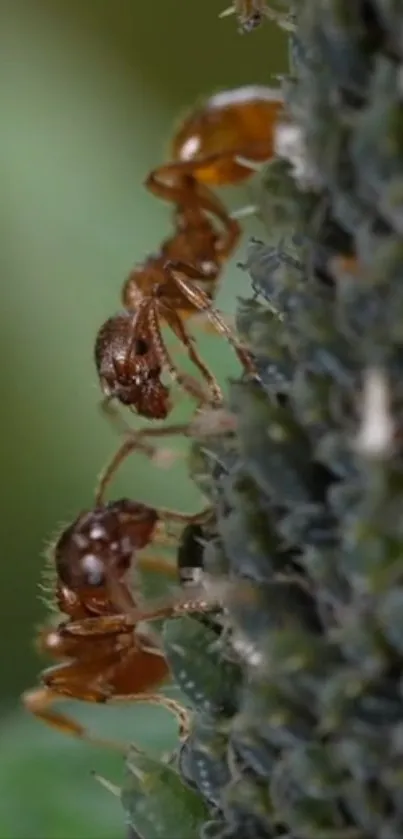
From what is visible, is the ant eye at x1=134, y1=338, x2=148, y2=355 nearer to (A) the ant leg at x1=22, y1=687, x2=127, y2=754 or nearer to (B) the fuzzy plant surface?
(A) the ant leg at x1=22, y1=687, x2=127, y2=754

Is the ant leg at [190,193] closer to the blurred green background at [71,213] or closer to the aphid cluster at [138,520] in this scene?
the aphid cluster at [138,520]

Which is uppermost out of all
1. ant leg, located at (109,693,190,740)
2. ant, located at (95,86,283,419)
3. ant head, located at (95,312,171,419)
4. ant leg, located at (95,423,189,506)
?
ant, located at (95,86,283,419)

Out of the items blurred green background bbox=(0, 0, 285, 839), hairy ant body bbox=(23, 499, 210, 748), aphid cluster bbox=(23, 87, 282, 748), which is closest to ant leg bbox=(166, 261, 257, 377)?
aphid cluster bbox=(23, 87, 282, 748)

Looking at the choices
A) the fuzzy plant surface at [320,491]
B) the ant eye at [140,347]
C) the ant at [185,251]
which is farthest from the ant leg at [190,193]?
the fuzzy plant surface at [320,491]

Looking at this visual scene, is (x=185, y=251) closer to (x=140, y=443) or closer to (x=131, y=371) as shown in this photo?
(x=131, y=371)

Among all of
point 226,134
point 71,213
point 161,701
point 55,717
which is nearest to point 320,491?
point 161,701

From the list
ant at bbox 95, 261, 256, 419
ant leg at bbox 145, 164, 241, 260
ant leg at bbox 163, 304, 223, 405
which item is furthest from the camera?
ant leg at bbox 145, 164, 241, 260

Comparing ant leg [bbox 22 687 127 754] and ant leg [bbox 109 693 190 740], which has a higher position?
ant leg [bbox 109 693 190 740]
